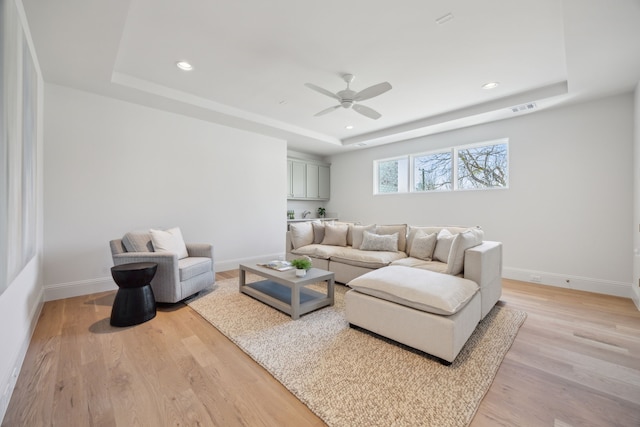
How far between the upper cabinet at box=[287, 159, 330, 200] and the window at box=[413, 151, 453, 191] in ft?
7.93

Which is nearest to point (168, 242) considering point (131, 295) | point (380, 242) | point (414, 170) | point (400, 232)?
point (131, 295)

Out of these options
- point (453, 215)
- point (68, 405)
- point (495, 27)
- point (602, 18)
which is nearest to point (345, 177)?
point (453, 215)

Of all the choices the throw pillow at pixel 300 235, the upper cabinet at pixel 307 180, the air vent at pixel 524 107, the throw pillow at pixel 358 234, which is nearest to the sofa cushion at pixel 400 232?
the throw pillow at pixel 358 234

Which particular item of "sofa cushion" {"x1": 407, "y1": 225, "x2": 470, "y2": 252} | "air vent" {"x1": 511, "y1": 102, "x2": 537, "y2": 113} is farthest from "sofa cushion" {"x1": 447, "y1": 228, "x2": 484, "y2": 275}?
"air vent" {"x1": 511, "y1": 102, "x2": 537, "y2": 113}

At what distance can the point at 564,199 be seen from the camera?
3.82 meters

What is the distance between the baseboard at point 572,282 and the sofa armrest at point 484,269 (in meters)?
1.81

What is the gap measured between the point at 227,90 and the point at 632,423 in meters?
4.59

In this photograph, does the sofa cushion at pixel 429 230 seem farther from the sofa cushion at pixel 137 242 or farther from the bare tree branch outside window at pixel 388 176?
the sofa cushion at pixel 137 242

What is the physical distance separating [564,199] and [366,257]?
9.90ft

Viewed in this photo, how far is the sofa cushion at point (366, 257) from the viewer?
349cm

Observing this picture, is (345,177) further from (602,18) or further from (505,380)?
(505,380)

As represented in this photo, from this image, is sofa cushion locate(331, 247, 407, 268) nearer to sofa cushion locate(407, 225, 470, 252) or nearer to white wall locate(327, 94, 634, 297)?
sofa cushion locate(407, 225, 470, 252)

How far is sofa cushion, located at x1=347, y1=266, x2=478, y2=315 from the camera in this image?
196 cm

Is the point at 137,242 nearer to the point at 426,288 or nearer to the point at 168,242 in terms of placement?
the point at 168,242
